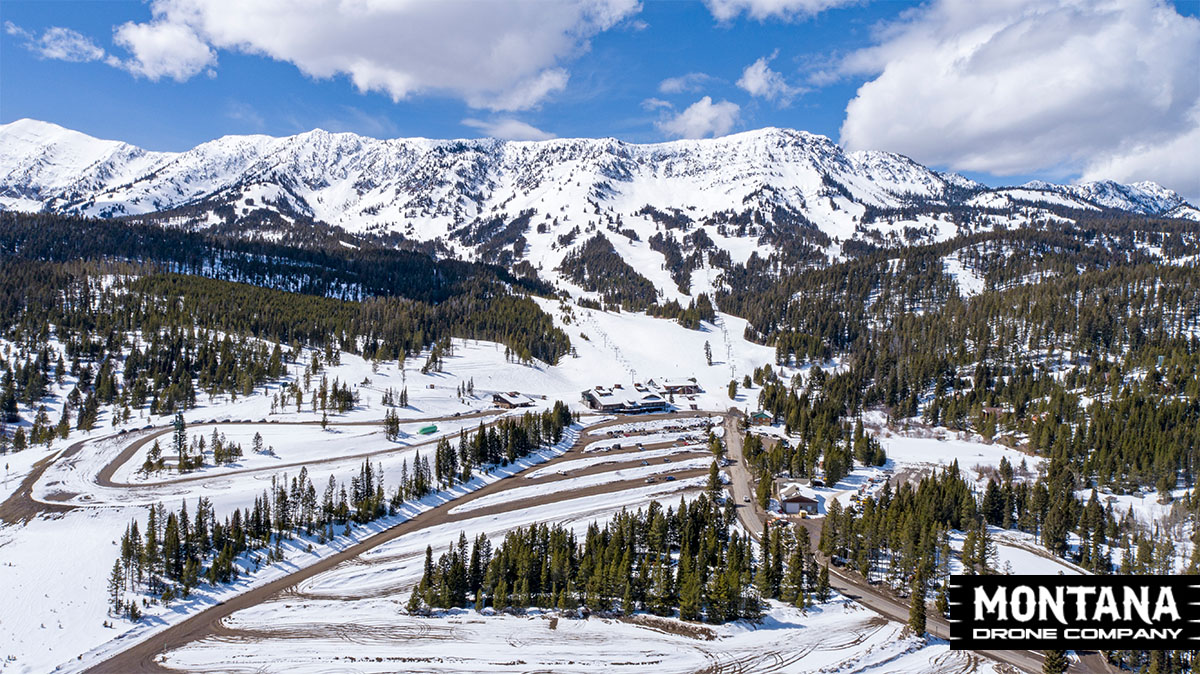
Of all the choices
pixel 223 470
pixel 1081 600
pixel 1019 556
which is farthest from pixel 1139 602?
pixel 223 470

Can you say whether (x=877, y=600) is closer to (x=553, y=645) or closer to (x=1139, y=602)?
(x=553, y=645)

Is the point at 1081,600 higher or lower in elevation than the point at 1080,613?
higher

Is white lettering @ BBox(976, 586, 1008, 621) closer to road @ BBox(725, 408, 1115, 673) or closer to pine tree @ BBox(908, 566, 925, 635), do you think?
pine tree @ BBox(908, 566, 925, 635)

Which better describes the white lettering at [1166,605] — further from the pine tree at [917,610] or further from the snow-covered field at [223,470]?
the snow-covered field at [223,470]

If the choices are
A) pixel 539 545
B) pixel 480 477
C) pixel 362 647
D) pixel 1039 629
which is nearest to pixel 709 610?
pixel 539 545

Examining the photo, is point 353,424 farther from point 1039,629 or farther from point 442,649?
point 1039,629

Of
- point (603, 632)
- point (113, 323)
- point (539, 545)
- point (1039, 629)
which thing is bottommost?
point (603, 632)

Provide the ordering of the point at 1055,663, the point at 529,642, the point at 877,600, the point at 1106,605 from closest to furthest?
the point at 1106,605, the point at 1055,663, the point at 529,642, the point at 877,600

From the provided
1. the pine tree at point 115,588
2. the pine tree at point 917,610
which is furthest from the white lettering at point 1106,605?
the pine tree at point 115,588
